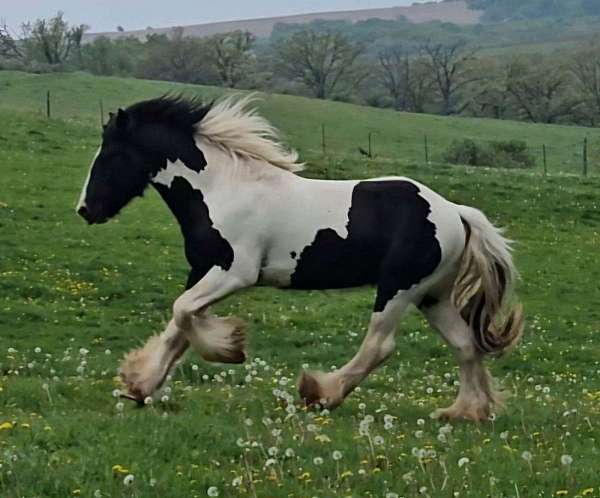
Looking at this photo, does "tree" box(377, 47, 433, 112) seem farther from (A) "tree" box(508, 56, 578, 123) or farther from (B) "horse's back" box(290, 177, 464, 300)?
(B) "horse's back" box(290, 177, 464, 300)

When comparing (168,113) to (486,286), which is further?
(168,113)

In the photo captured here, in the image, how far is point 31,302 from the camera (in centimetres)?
1992

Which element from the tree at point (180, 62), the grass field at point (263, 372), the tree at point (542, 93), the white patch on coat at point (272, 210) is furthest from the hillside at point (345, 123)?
the white patch on coat at point (272, 210)

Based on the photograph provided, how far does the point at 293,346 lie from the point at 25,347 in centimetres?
421

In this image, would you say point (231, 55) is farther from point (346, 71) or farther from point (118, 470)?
point (118, 470)

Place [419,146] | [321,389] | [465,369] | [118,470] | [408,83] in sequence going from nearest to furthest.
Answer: [118,470], [321,389], [465,369], [419,146], [408,83]

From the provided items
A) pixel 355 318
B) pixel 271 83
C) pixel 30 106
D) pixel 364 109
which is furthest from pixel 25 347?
pixel 271 83

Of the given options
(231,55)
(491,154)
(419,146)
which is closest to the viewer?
(491,154)

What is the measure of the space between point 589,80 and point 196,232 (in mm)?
93144

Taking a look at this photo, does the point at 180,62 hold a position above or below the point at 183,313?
above

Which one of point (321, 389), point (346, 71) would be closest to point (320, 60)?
point (346, 71)

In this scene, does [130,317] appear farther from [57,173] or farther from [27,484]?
[57,173]

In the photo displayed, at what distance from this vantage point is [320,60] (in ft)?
346

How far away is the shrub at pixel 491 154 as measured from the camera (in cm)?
5725
